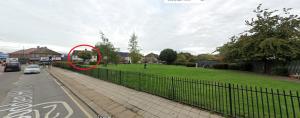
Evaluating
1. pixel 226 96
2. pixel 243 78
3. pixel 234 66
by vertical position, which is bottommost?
pixel 243 78

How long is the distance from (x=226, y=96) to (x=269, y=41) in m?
16.8

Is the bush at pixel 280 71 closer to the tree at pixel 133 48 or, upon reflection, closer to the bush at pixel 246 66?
the bush at pixel 246 66

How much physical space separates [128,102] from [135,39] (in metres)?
36.4

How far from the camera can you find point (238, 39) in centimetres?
2200

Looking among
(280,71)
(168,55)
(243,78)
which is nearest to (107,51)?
(243,78)

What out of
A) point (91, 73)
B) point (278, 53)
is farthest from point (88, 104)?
point (278, 53)

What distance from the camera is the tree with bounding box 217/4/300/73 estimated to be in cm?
1744

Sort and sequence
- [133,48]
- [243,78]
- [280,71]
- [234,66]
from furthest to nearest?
[133,48] → [234,66] → [280,71] → [243,78]

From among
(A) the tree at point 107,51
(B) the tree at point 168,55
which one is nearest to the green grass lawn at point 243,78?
(A) the tree at point 107,51

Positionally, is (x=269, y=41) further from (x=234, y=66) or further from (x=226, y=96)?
(x=226, y=96)

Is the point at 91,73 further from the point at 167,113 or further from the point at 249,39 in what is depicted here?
the point at 249,39

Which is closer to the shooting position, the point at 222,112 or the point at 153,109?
the point at 222,112

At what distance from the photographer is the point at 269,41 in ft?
57.9

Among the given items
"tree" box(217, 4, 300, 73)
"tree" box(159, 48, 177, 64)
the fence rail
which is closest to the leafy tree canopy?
"tree" box(217, 4, 300, 73)
